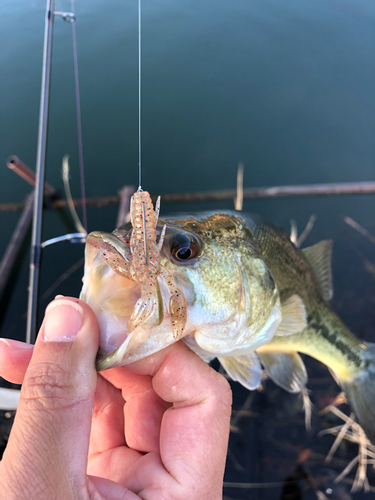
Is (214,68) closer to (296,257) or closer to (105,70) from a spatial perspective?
(105,70)

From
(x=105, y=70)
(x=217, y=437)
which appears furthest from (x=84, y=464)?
(x=105, y=70)

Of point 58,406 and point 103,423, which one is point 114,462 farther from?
point 58,406

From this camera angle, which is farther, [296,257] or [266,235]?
[296,257]

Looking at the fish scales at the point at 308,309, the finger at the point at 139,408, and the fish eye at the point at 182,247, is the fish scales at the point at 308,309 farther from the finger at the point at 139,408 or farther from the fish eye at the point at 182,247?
the finger at the point at 139,408

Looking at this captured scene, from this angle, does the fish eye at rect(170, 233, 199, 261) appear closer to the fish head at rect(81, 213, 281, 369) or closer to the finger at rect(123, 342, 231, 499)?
the fish head at rect(81, 213, 281, 369)

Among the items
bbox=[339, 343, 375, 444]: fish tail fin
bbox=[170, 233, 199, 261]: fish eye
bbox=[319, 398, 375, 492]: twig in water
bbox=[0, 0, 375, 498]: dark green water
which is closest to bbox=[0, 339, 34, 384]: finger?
bbox=[170, 233, 199, 261]: fish eye

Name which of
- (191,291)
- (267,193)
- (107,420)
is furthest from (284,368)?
(267,193)
